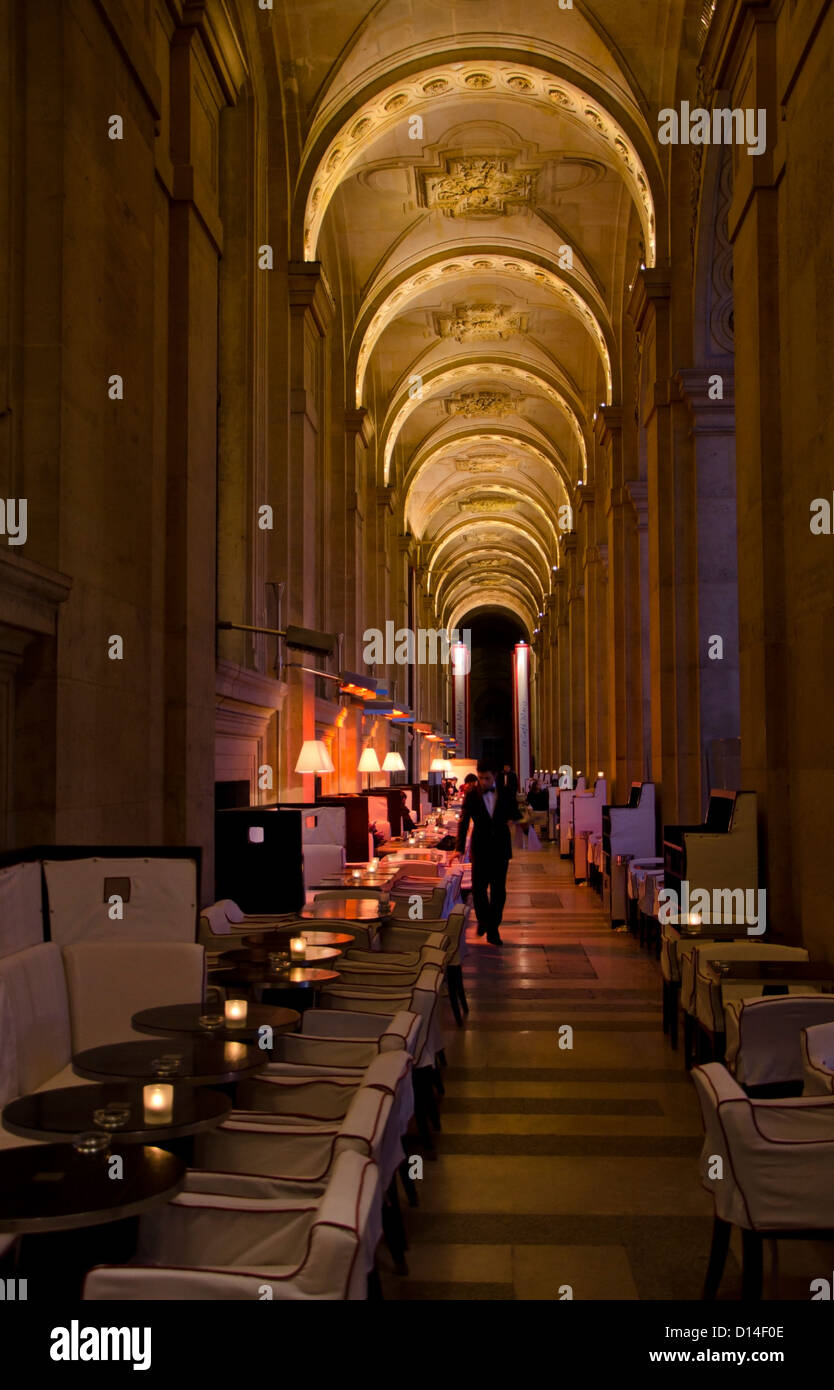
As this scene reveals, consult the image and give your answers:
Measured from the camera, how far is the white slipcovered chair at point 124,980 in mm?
4293

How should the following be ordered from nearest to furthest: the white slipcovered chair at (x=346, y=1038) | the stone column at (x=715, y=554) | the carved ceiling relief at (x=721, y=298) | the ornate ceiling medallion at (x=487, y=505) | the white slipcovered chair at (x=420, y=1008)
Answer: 1. the white slipcovered chair at (x=346, y=1038)
2. the white slipcovered chair at (x=420, y=1008)
3. the stone column at (x=715, y=554)
4. the carved ceiling relief at (x=721, y=298)
5. the ornate ceiling medallion at (x=487, y=505)

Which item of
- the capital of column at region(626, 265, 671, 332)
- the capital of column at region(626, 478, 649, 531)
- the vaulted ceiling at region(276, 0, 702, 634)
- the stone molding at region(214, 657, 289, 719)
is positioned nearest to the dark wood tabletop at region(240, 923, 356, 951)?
the stone molding at region(214, 657, 289, 719)

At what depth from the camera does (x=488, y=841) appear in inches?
389

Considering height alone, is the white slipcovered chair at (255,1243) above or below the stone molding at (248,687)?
below

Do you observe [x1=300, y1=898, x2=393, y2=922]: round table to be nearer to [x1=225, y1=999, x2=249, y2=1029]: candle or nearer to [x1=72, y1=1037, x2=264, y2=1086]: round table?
[x1=225, y1=999, x2=249, y2=1029]: candle

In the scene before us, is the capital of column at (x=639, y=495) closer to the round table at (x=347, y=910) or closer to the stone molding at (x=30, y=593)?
the round table at (x=347, y=910)

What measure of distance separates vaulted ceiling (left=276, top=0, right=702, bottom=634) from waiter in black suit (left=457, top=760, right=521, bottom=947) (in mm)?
5725

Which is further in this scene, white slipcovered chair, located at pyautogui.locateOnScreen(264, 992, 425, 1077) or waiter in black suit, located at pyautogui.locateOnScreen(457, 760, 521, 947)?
waiter in black suit, located at pyautogui.locateOnScreen(457, 760, 521, 947)

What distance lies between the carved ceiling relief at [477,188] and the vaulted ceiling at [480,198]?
0.10 feet

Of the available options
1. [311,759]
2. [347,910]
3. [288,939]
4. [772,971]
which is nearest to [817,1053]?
[772,971]

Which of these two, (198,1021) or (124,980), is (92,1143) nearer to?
(198,1021)

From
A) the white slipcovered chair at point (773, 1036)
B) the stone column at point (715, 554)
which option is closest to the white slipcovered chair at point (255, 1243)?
the white slipcovered chair at point (773, 1036)

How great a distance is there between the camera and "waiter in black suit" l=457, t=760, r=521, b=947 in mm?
9734

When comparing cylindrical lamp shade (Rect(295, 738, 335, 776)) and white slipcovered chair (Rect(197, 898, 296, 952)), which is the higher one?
cylindrical lamp shade (Rect(295, 738, 335, 776))
